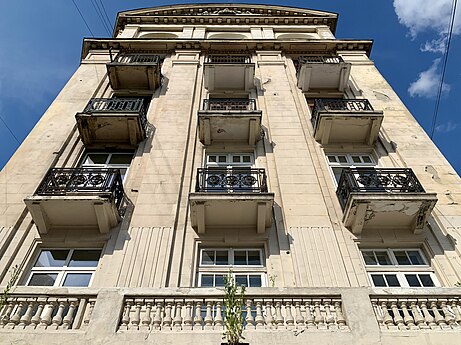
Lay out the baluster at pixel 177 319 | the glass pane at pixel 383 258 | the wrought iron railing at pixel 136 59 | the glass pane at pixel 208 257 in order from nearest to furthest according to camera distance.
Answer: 1. the baluster at pixel 177 319
2. the glass pane at pixel 208 257
3. the glass pane at pixel 383 258
4. the wrought iron railing at pixel 136 59

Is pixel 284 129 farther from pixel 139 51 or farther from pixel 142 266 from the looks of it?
pixel 139 51

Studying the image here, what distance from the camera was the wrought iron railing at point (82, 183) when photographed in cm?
1023

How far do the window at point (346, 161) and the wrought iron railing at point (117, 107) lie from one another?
20.3 ft

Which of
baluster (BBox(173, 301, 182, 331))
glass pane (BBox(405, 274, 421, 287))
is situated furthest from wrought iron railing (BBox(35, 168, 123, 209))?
glass pane (BBox(405, 274, 421, 287))

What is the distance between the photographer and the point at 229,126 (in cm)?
1346

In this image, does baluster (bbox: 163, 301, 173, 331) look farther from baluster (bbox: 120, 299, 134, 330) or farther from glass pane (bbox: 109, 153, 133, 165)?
glass pane (bbox: 109, 153, 133, 165)

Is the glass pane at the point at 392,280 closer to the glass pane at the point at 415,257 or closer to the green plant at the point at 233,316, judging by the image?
the glass pane at the point at 415,257

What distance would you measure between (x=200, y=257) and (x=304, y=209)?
300 cm

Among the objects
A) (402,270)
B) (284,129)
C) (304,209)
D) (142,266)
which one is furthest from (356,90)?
(142,266)

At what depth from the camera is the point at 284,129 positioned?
13836mm

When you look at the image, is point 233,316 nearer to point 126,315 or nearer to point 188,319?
point 188,319

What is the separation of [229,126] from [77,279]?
263 inches

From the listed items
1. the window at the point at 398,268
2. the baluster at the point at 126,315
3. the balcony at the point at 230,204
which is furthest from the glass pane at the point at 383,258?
the baluster at the point at 126,315

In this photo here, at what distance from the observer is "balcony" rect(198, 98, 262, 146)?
1327cm
